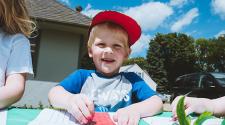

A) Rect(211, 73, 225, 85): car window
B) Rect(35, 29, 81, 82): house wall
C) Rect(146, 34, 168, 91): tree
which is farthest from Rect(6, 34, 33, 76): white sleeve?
Rect(146, 34, 168, 91): tree

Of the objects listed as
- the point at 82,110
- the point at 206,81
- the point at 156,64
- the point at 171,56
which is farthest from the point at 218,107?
the point at 171,56

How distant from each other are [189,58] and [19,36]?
71.7 meters

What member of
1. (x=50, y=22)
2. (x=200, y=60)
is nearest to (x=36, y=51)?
(x=50, y=22)

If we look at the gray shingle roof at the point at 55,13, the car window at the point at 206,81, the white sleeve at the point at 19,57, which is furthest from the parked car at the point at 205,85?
the white sleeve at the point at 19,57

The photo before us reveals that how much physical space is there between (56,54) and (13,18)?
9.63m

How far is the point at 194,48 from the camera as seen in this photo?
74.1 meters

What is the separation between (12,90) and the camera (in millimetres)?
1510

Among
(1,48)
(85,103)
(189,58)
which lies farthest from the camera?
(189,58)

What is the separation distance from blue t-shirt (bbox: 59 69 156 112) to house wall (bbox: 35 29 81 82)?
9253 millimetres

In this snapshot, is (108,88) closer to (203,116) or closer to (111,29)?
(111,29)

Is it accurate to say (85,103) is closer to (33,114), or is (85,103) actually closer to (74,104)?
(74,104)

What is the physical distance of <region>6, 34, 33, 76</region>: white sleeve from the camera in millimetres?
1732

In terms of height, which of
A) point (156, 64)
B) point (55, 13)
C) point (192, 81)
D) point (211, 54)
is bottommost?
point (156, 64)

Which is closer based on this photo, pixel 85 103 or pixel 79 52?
pixel 85 103
